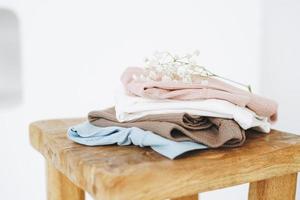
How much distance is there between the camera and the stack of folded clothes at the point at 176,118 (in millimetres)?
488

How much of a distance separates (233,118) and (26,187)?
2.61 feet

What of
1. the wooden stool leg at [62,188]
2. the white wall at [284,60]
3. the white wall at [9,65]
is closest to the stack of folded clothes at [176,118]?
the wooden stool leg at [62,188]

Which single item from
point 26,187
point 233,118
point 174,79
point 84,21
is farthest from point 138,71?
point 26,187

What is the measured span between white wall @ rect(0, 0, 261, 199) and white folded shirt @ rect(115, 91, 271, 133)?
0.59 metres

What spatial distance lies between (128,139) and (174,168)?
0.12m

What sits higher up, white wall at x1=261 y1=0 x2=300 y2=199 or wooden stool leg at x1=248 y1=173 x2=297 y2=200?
white wall at x1=261 y1=0 x2=300 y2=199

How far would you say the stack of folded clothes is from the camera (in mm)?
488

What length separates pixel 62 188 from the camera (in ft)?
2.10

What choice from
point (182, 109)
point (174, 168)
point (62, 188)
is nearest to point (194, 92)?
point (182, 109)

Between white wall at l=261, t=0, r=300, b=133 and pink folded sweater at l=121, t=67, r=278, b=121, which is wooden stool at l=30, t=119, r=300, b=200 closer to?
pink folded sweater at l=121, t=67, r=278, b=121

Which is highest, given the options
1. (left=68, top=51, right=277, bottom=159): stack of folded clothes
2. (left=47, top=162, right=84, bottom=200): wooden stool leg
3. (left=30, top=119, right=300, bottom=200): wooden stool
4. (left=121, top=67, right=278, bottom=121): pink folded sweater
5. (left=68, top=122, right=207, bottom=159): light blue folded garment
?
(left=121, top=67, right=278, bottom=121): pink folded sweater

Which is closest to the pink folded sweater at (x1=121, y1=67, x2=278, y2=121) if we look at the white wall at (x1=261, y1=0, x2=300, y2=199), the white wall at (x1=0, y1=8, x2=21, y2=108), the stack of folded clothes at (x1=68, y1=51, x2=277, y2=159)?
the stack of folded clothes at (x1=68, y1=51, x2=277, y2=159)

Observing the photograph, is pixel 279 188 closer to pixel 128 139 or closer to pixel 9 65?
pixel 128 139

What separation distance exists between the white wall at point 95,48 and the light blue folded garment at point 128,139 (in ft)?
1.82
